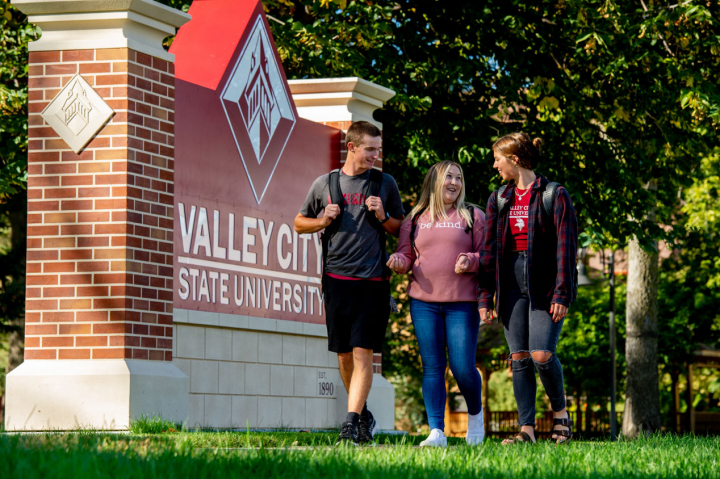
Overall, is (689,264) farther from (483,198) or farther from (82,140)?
(82,140)

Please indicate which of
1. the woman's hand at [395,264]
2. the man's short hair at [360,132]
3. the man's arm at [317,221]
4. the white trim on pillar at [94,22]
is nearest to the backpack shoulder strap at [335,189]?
the man's arm at [317,221]

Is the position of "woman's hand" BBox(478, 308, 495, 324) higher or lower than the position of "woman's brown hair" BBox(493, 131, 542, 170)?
lower

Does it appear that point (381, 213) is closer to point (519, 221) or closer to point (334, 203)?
point (334, 203)

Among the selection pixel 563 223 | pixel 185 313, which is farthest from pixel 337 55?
pixel 563 223

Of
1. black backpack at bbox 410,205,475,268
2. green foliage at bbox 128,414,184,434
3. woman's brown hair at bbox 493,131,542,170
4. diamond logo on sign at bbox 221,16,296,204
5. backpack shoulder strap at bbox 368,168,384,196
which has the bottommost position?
green foliage at bbox 128,414,184,434

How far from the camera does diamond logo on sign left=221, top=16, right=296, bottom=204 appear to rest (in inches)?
341

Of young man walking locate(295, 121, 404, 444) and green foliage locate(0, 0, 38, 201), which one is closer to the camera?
young man walking locate(295, 121, 404, 444)

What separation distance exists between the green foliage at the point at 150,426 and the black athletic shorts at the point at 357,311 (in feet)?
3.83

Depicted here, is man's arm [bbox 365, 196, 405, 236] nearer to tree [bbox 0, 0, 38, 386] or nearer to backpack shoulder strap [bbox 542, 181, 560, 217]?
backpack shoulder strap [bbox 542, 181, 560, 217]

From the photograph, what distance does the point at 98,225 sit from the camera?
7.09 metres

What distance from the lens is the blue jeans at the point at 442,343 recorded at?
21.1 feet

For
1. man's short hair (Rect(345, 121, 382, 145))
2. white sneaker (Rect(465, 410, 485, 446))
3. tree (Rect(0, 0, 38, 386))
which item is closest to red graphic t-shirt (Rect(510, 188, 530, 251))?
man's short hair (Rect(345, 121, 382, 145))

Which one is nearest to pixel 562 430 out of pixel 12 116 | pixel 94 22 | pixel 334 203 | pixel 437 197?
pixel 437 197

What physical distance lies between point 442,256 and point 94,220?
2.39m
